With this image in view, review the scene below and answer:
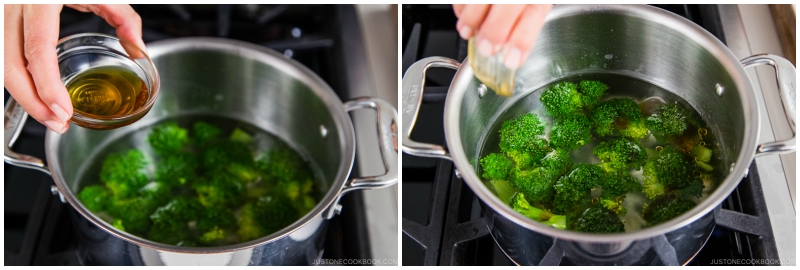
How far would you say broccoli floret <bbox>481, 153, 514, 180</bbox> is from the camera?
144cm

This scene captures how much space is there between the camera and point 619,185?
1.42 m

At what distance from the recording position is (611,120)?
1.54 metres

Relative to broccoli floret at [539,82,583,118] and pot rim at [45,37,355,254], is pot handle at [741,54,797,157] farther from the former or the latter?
pot rim at [45,37,355,254]

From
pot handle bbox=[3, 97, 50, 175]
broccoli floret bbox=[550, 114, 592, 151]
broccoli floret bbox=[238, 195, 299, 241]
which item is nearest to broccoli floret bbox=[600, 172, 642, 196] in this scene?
broccoli floret bbox=[550, 114, 592, 151]

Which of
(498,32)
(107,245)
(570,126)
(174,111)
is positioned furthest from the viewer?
(174,111)

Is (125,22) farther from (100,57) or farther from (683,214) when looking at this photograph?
(683,214)

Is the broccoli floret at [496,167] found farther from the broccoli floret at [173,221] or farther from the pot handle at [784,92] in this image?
the broccoli floret at [173,221]

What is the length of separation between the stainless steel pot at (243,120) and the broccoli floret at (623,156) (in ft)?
1.45

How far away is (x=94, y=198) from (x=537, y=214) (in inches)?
37.7

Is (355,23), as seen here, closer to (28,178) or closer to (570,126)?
(570,126)

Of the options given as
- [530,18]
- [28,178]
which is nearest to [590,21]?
[530,18]

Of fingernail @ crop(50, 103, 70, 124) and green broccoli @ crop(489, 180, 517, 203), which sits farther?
green broccoli @ crop(489, 180, 517, 203)

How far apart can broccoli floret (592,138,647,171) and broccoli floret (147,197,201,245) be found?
0.90m
